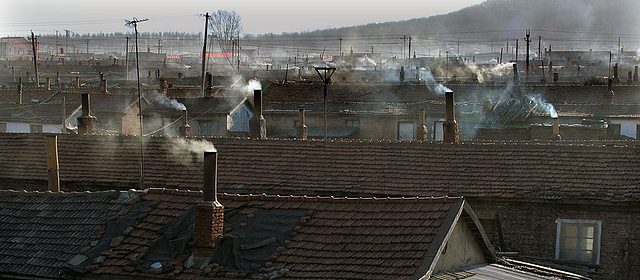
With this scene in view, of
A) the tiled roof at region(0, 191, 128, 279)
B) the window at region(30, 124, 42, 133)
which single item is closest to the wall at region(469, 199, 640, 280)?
the tiled roof at region(0, 191, 128, 279)

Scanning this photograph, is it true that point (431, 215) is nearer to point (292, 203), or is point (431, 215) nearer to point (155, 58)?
point (292, 203)

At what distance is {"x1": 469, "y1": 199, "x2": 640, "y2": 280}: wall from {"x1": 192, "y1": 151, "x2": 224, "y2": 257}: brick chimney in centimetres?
944

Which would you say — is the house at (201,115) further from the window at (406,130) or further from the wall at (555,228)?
the wall at (555,228)

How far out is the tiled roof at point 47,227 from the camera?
15680 millimetres

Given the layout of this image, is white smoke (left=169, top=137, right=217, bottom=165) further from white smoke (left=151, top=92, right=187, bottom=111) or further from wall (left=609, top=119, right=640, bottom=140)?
wall (left=609, top=119, right=640, bottom=140)

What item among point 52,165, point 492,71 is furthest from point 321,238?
point 492,71

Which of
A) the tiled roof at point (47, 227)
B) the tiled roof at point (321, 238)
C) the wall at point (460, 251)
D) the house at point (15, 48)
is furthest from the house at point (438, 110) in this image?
the house at point (15, 48)

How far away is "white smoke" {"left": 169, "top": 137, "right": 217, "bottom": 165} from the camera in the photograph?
88.5 ft

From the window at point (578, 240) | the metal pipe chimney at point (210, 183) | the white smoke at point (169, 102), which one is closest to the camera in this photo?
the metal pipe chimney at point (210, 183)

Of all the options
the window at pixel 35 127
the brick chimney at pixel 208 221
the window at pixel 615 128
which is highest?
the brick chimney at pixel 208 221

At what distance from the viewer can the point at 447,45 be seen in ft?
636

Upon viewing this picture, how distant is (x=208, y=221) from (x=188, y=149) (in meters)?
12.8

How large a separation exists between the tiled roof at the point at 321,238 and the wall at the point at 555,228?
Result: 781 centimetres

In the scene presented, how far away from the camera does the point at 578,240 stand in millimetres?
22172
